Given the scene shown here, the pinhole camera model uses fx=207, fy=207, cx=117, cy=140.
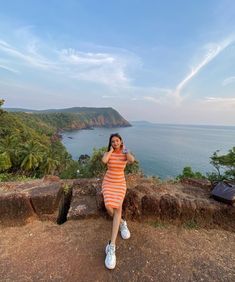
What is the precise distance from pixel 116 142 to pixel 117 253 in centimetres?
151

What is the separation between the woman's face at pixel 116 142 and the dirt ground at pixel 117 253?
1.30 meters

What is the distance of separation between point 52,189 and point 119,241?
5.03 feet

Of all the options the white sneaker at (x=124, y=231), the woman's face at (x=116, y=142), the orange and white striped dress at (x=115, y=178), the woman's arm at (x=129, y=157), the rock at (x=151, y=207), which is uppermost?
the woman's face at (x=116, y=142)

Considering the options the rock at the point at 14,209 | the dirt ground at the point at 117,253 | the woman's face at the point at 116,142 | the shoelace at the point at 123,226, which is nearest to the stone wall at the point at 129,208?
the rock at the point at 14,209

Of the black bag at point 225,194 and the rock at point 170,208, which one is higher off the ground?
the black bag at point 225,194

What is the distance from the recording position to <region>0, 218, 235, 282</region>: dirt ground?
244 cm

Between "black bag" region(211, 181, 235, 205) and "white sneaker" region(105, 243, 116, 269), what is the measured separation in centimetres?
211

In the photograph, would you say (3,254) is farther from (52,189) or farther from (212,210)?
(212,210)

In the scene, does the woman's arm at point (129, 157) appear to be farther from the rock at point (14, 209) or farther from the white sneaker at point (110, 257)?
the rock at point (14, 209)

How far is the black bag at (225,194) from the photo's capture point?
11.4 feet

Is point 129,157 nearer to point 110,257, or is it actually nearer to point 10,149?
point 110,257

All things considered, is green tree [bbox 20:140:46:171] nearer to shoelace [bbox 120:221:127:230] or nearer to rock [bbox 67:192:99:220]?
rock [bbox 67:192:99:220]

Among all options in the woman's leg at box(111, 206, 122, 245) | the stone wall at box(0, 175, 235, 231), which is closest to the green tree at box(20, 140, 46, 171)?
the stone wall at box(0, 175, 235, 231)

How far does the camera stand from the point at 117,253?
9.07ft
